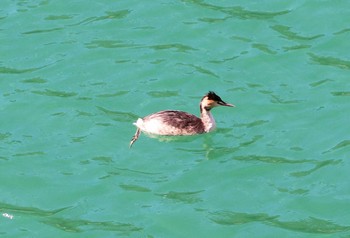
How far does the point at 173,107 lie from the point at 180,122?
86 cm

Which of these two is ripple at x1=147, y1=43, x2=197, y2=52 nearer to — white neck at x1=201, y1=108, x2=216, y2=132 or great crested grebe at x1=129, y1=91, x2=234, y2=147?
great crested grebe at x1=129, y1=91, x2=234, y2=147

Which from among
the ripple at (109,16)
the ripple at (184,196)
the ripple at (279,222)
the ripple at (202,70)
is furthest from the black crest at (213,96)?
the ripple at (109,16)

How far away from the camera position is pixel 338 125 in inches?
812

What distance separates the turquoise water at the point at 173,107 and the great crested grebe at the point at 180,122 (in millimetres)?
183

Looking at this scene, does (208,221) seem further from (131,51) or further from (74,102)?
(131,51)

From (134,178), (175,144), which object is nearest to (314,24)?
(175,144)

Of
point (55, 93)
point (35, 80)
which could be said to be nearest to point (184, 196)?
point (55, 93)

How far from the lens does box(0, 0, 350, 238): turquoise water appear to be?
59.8 feet

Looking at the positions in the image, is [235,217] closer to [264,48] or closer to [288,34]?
[264,48]

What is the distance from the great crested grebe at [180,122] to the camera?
20828 millimetres

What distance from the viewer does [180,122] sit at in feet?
69.0

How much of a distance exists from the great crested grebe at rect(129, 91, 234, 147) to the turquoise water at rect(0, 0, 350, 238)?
0.18 metres

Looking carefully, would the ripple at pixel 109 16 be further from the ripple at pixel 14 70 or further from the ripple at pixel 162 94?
the ripple at pixel 162 94

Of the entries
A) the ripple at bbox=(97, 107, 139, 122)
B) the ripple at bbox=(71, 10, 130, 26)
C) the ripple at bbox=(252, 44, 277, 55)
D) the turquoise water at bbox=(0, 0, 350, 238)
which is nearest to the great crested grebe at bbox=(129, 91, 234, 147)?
the turquoise water at bbox=(0, 0, 350, 238)
